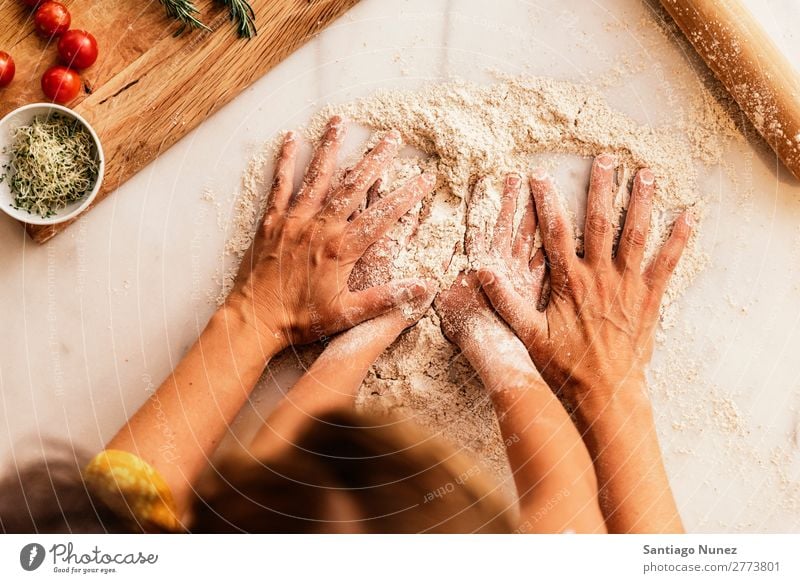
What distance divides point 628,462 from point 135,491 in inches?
24.0

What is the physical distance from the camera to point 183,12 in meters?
0.66

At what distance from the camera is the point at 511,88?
708mm

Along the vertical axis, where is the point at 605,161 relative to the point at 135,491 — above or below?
above

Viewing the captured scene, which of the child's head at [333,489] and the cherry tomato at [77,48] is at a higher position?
the cherry tomato at [77,48]

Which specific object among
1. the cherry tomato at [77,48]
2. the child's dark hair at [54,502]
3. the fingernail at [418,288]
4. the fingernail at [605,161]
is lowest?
the child's dark hair at [54,502]

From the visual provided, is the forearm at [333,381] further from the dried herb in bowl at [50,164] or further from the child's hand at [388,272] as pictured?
the dried herb in bowl at [50,164]

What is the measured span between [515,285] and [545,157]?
173mm

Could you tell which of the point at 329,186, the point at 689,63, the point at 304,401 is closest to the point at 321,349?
the point at 304,401

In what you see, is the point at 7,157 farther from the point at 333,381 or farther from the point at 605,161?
the point at 605,161

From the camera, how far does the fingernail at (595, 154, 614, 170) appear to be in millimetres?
699

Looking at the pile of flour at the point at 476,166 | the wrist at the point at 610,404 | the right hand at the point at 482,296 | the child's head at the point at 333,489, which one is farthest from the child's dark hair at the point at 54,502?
the wrist at the point at 610,404

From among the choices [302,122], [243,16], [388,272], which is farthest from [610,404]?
[243,16]

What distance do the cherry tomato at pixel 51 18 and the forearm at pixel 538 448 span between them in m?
0.64

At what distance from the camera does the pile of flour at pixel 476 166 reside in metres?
0.70
